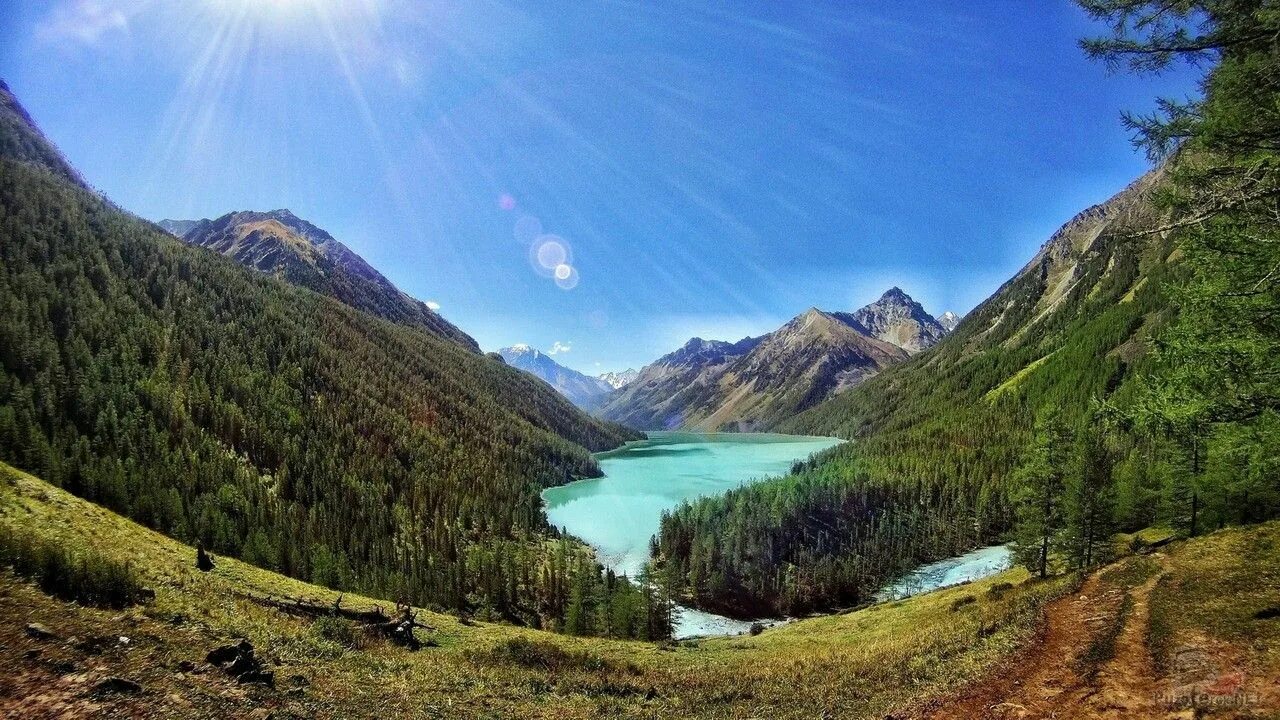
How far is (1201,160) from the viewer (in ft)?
56.5

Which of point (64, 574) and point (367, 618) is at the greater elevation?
point (64, 574)

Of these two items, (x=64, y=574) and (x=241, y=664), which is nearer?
(x=241, y=664)

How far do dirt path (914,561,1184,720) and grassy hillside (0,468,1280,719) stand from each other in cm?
40

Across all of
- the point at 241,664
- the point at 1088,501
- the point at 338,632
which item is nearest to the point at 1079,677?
the point at 241,664

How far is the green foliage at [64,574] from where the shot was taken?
58.5 ft

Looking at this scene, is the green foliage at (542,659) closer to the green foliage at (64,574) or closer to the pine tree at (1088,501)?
the green foliage at (64,574)

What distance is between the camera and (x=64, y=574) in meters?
18.3

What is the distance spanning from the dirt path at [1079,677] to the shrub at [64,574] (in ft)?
92.6

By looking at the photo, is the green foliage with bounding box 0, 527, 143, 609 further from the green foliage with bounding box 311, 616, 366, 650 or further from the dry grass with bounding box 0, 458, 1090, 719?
the green foliage with bounding box 311, 616, 366, 650

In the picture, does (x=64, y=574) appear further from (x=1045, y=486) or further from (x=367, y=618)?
(x=1045, y=486)

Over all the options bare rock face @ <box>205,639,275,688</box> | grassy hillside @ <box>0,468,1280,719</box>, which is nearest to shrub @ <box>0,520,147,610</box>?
grassy hillside @ <box>0,468,1280,719</box>

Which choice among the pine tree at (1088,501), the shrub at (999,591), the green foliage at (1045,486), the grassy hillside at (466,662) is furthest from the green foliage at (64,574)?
the pine tree at (1088,501)

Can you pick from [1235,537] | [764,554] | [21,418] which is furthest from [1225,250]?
[21,418]

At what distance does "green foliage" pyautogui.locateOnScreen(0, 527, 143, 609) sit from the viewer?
17.8m
